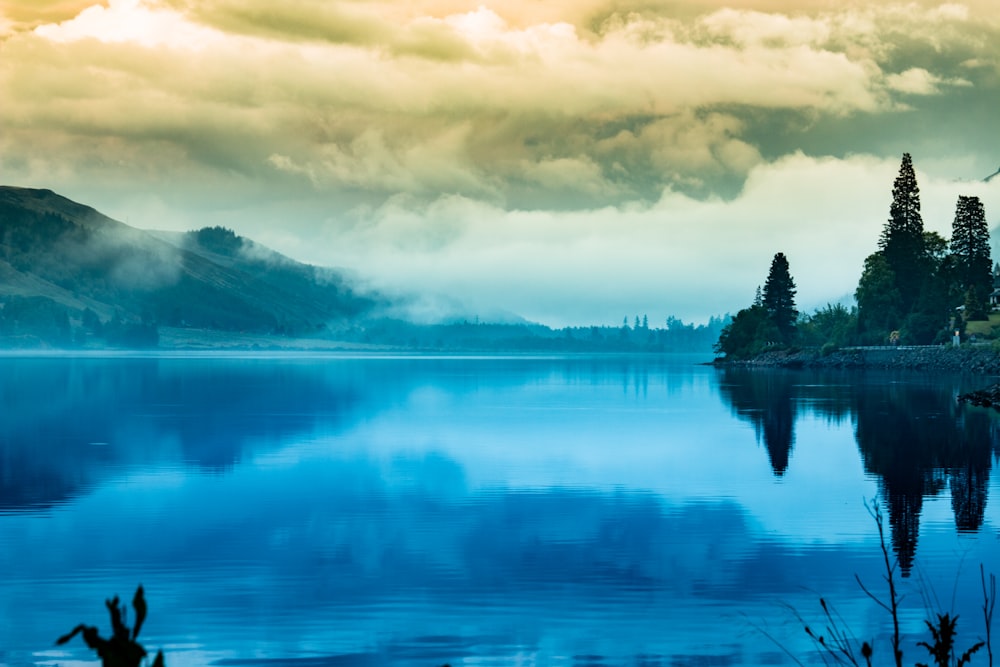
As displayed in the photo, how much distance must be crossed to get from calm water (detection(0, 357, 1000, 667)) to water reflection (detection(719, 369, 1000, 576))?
0.27 meters

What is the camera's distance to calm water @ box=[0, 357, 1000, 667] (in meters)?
22.7

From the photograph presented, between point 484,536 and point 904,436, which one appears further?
point 904,436

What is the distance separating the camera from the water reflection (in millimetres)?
38812

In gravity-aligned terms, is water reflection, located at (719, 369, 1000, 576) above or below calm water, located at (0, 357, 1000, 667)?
above

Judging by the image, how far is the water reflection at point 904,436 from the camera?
127 ft

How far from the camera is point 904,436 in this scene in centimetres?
6450

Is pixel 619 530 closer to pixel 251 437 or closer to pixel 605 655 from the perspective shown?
pixel 605 655

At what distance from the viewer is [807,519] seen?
3716 centimetres

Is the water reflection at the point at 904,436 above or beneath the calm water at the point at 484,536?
above

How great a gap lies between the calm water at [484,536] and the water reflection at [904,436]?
273mm

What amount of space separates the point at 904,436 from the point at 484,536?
38637 millimetres

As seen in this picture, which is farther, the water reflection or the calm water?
the water reflection

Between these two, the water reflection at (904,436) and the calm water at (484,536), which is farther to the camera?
the water reflection at (904,436)

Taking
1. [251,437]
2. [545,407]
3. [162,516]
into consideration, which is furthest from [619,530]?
[545,407]
